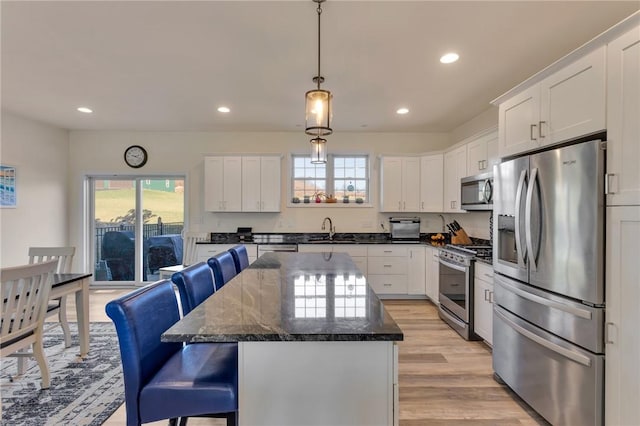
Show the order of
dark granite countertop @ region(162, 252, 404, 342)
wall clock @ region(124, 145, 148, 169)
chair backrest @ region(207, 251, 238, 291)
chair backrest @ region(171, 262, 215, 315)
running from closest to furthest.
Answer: dark granite countertop @ region(162, 252, 404, 342), chair backrest @ region(171, 262, 215, 315), chair backrest @ region(207, 251, 238, 291), wall clock @ region(124, 145, 148, 169)

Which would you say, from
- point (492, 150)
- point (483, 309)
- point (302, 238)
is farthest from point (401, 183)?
point (483, 309)

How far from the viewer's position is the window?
17.9ft

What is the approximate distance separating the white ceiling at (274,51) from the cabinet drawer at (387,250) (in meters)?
1.96

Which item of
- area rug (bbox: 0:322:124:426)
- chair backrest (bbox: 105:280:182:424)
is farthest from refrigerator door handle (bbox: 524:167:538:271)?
area rug (bbox: 0:322:124:426)

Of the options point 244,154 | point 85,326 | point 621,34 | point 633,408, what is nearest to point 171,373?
point 85,326

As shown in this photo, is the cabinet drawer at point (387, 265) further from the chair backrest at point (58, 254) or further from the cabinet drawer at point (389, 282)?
the chair backrest at point (58, 254)

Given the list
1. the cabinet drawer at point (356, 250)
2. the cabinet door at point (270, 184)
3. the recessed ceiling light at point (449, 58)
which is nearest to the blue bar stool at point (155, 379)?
the recessed ceiling light at point (449, 58)

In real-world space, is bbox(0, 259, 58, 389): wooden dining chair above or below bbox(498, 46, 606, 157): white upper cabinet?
below

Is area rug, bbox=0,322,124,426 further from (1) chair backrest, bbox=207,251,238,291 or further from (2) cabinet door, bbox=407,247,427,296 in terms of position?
(2) cabinet door, bbox=407,247,427,296

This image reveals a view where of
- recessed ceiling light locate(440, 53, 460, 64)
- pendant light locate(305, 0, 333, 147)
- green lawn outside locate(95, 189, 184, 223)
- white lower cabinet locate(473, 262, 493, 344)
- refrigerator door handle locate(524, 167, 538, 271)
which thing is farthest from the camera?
green lawn outside locate(95, 189, 184, 223)

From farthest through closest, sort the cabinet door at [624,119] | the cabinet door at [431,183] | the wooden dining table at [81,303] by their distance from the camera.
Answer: the cabinet door at [431,183]
the wooden dining table at [81,303]
the cabinet door at [624,119]

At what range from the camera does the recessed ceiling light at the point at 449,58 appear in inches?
105

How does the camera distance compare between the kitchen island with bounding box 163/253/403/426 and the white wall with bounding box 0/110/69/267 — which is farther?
the white wall with bounding box 0/110/69/267

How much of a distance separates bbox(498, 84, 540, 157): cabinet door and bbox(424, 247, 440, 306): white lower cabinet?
2095 mm
